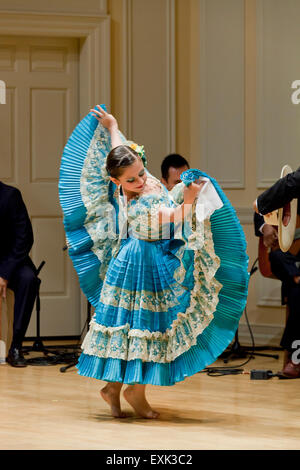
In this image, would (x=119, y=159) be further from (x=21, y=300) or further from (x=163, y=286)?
(x=21, y=300)

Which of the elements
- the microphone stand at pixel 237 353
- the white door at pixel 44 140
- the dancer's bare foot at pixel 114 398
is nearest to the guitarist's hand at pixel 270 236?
the microphone stand at pixel 237 353

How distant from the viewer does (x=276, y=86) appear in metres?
5.84

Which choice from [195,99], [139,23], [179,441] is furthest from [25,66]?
[179,441]

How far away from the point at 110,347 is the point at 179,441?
1.72ft

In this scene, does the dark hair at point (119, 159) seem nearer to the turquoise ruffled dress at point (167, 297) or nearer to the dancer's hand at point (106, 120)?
the turquoise ruffled dress at point (167, 297)

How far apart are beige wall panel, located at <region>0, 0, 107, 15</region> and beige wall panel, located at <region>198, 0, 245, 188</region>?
0.78 meters

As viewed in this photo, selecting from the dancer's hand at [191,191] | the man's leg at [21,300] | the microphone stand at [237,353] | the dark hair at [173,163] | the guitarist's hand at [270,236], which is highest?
the dark hair at [173,163]

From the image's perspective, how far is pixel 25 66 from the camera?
6.00 metres

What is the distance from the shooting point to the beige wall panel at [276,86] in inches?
228

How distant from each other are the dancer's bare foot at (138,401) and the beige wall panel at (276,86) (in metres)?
2.72

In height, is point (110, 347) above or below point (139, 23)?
below

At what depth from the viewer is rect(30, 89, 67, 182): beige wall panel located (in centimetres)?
606

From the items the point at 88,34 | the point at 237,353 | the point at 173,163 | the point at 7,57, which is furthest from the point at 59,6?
the point at 237,353
